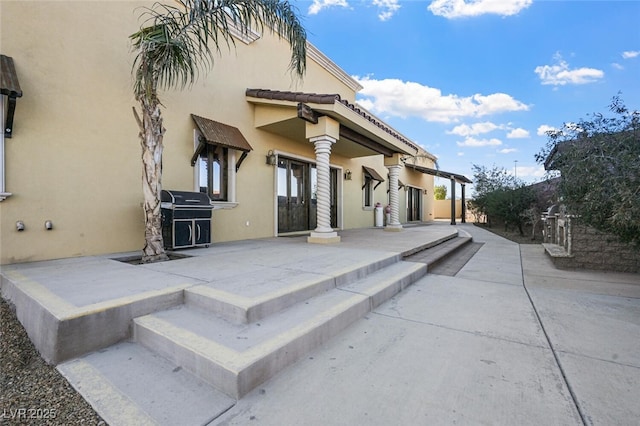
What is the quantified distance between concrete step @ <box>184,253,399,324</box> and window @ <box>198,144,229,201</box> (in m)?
3.63

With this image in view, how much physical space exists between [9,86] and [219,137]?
314 centimetres

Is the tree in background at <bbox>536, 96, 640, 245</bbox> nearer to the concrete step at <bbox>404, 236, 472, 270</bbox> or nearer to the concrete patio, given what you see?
the concrete patio

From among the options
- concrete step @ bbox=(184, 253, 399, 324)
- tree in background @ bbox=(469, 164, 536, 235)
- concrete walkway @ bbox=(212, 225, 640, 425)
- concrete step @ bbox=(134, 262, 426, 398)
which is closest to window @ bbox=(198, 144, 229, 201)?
concrete step @ bbox=(184, 253, 399, 324)

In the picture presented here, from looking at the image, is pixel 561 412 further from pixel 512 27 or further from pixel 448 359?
pixel 512 27

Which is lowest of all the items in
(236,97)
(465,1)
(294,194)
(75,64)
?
(294,194)

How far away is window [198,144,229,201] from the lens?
21.2 feet

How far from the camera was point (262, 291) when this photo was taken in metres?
2.81

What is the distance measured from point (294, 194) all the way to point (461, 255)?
4930 millimetres

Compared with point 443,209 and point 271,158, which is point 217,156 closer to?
point 271,158

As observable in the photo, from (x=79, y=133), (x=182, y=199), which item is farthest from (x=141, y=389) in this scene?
(x=79, y=133)

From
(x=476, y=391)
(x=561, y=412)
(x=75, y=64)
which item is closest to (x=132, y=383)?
(x=476, y=391)

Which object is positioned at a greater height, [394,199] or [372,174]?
[372,174]

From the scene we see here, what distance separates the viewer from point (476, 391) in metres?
1.81

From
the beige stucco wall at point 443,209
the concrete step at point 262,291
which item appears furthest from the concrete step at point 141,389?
the beige stucco wall at point 443,209
